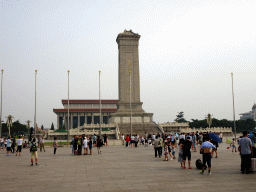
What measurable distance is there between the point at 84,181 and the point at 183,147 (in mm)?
5678

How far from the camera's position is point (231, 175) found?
39.2 feet

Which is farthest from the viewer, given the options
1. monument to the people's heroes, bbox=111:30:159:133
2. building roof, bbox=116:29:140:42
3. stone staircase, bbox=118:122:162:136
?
building roof, bbox=116:29:140:42

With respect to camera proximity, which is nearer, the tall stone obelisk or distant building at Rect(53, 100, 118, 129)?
the tall stone obelisk

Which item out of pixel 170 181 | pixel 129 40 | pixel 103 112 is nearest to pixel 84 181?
pixel 170 181

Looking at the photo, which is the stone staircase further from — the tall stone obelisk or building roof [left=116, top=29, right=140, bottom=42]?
building roof [left=116, top=29, right=140, bottom=42]

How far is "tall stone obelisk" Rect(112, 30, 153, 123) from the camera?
63688 mm

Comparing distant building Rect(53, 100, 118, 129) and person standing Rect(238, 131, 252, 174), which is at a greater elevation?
distant building Rect(53, 100, 118, 129)

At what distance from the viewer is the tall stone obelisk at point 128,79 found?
63.7 meters

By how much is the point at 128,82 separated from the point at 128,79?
0.69 meters

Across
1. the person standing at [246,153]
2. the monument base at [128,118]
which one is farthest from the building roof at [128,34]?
the person standing at [246,153]

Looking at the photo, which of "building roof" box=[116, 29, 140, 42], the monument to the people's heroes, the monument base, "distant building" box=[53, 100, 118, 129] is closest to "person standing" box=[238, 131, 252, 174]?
the monument to the people's heroes

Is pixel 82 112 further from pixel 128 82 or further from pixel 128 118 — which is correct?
pixel 128 118

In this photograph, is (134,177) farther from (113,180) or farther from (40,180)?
(40,180)

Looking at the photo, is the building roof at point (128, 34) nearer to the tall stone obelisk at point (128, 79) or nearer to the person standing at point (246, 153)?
the tall stone obelisk at point (128, 79)
